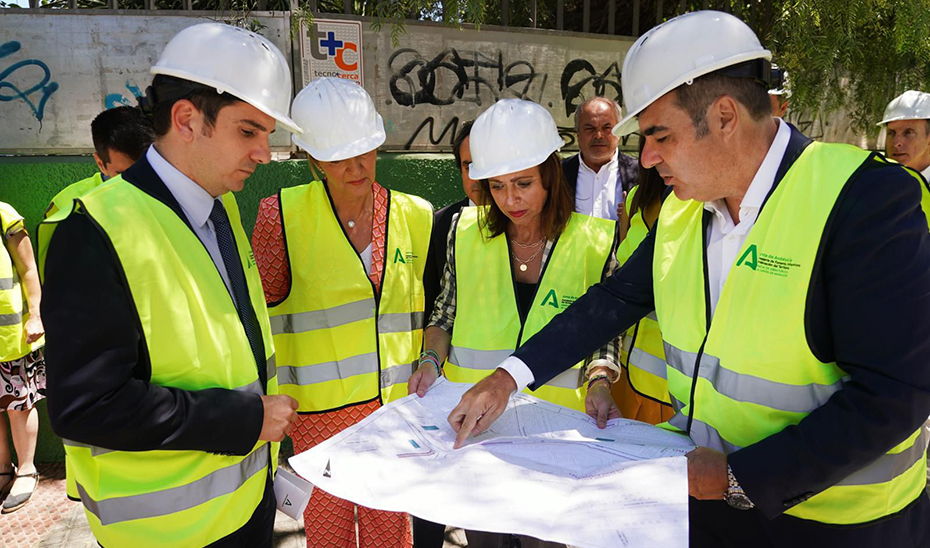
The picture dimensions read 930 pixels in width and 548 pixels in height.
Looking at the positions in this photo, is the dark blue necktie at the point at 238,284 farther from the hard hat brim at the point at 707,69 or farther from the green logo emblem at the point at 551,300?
the hard hat brim at the point at 707,69

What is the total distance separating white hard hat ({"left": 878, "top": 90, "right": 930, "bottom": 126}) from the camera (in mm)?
4730

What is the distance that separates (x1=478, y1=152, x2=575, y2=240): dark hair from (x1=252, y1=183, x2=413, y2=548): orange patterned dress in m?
0.52

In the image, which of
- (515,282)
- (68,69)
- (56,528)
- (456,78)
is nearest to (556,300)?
(515,282)

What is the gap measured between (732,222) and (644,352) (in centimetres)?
113

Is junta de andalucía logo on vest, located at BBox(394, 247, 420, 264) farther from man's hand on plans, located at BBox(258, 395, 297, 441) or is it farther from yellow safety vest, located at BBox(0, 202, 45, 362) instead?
yellow safety vest, located at BBox(0, 202, 45, 362)

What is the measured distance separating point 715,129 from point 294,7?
3072 millimetres

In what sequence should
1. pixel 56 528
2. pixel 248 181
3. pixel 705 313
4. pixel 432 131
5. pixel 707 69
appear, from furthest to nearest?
pixel 432 131 < pixel 248 181 < pixel 56 528 < pixel 705 313 < pixel 707 69

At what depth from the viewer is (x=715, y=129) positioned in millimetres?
1442

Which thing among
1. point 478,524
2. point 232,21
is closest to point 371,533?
point 478,524

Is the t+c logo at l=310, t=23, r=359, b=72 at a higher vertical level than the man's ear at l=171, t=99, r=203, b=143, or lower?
higher

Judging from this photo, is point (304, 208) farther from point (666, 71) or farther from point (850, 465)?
point (850, 465)

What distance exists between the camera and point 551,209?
7.71ft

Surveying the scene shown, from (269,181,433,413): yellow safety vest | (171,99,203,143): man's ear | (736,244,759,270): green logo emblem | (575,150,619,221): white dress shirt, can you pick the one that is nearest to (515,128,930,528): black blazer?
(736,244,759,270): green logo emblem

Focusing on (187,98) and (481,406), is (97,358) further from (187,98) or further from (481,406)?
(481,406)
